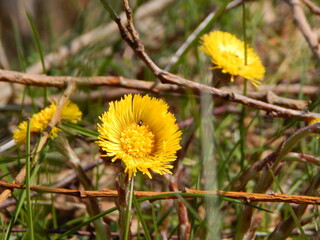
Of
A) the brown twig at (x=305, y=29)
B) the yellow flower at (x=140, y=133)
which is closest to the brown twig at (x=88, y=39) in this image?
the brown twig at (x=305, y=29)

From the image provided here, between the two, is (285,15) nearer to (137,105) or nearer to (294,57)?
(294,57)

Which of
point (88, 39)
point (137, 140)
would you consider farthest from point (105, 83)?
point (88, 39)

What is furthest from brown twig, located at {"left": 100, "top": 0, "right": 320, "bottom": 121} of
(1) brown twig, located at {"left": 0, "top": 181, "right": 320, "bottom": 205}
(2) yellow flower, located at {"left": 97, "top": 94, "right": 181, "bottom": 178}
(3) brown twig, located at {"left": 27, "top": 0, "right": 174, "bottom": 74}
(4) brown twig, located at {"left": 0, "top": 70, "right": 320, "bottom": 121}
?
(3) brown twig, located at {"left": 27, "top": 0, "right": 174, "bottom": 74}

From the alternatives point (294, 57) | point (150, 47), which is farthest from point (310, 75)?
point (150, 47)

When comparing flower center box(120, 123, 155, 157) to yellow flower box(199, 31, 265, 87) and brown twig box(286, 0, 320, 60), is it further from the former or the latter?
brown twig box(286, 0, 320, 60)

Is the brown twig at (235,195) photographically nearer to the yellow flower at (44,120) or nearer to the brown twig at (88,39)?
the yellow flower at (44,120)

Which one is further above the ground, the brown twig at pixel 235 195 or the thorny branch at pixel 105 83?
the thorny branch at pixel 105 83
